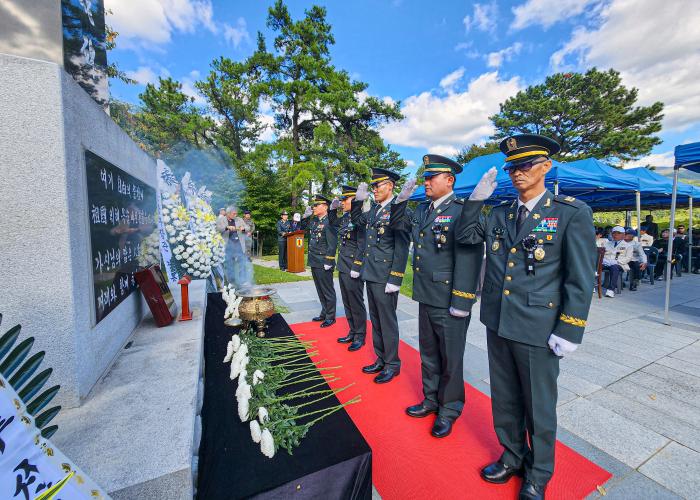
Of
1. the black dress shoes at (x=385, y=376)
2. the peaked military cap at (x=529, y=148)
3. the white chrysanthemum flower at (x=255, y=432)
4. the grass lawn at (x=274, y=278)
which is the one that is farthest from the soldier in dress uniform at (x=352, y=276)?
the grass lawn at (x=274, y=278)

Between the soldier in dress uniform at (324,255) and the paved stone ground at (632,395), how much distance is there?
60cm

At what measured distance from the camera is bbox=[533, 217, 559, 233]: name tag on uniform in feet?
6.17

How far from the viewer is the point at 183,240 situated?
4023 mm

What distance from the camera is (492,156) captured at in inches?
373

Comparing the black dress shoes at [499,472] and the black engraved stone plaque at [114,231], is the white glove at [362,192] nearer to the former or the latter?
the black engraved stone plaque at [114,231]

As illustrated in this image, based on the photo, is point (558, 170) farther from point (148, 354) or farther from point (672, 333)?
point (148, 354)

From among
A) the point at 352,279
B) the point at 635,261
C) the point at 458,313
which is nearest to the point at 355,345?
the point at 352,279

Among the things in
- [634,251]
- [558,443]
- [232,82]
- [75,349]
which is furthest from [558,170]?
[232,82]

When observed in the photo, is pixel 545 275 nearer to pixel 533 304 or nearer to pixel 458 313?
pixel 533 304

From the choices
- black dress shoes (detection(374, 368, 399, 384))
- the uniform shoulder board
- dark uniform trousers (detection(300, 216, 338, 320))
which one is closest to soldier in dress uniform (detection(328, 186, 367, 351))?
dark uniform trousers (detection(300, 216, 338, 320))

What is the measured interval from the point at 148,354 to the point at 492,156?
9.89m

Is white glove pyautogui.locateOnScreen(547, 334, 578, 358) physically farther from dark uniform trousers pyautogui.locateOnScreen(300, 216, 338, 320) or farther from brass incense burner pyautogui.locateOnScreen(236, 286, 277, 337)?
dark uniform trousers pyautogui.locateOnScreen(300, 216, 338, 320)

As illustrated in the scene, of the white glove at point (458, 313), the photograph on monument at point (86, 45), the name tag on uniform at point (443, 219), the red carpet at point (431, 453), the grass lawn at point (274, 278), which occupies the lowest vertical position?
the red carpet at point (431, 453)

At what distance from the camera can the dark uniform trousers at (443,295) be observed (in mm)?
2543
